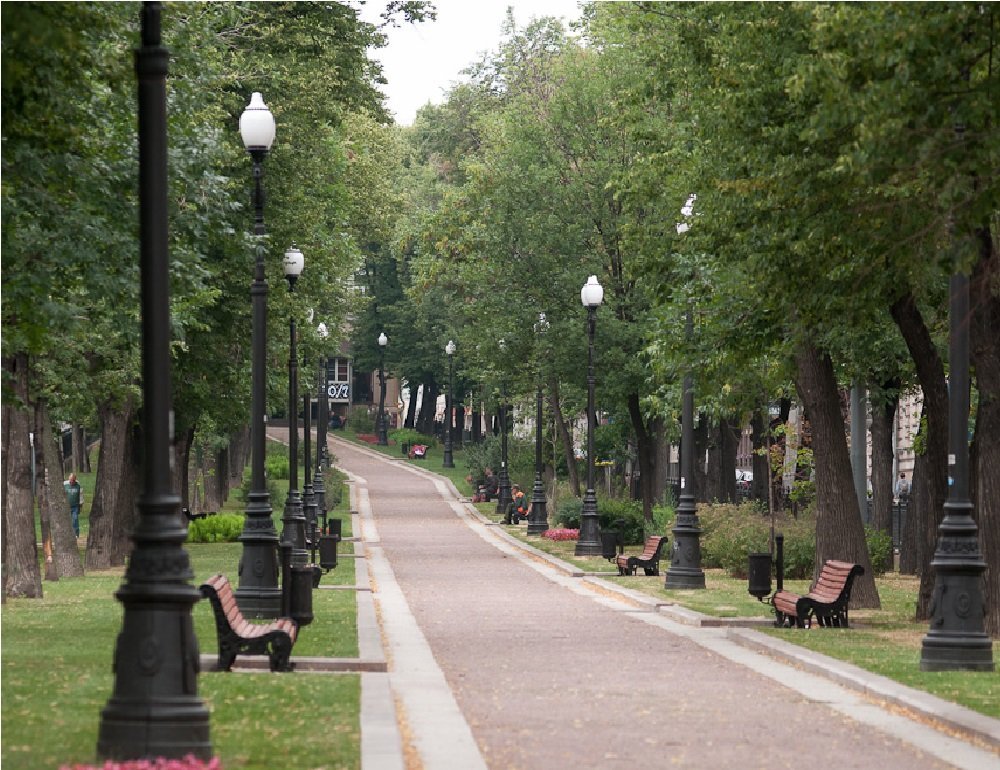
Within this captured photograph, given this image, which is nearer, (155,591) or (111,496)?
(155,591)

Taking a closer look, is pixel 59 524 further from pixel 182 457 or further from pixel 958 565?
pixel 958 565

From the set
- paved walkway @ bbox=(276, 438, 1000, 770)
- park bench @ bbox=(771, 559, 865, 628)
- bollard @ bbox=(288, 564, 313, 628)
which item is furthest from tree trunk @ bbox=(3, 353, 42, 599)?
park bench @ bbox=(771, 559, 865, 628)

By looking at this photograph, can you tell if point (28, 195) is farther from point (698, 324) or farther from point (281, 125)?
point (281, 125)

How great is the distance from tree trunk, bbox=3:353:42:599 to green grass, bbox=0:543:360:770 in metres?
4.14

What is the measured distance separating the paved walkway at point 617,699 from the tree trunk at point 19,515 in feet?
17.4

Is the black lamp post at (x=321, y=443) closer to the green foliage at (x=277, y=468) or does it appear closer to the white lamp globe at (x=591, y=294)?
the white lamp globe at (x=591, y=294)

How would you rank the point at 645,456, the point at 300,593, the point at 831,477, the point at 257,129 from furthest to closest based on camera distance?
the point at 645,456 < the point at 831,477 < the point at 257,129 < the point at 300,593

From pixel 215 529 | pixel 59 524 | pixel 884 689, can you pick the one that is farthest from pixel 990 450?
pixel 215 529

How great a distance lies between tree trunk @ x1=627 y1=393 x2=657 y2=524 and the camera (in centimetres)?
4725

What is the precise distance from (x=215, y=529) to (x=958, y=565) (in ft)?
113

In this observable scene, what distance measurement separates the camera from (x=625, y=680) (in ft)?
55.1

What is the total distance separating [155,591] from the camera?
10203mm

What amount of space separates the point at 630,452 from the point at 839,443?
37.1 meters

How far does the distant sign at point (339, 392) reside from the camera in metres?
126
